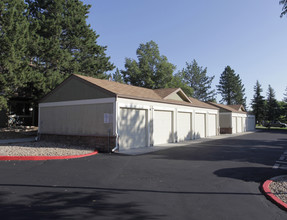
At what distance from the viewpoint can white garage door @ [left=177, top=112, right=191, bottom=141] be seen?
2036 cm

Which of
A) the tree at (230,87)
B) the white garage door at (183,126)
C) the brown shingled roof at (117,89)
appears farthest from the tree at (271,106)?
the brown shingled roof at (117,89)

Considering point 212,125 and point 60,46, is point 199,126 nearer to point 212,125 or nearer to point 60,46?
point 212,125

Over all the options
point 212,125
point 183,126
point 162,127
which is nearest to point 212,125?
point 212,125

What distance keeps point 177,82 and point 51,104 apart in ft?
107

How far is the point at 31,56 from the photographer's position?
2223 centimetres

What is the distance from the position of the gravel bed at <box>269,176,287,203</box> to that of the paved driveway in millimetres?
363

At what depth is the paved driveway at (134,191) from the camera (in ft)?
15.1

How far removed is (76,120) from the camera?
15469mm

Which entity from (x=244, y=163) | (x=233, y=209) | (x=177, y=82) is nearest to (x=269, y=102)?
(x=177, y=82)

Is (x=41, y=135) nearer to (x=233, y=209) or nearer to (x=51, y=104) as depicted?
(x=51, y=104)

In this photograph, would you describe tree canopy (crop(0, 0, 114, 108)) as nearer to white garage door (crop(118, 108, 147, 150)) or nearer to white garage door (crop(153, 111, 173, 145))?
white garage door (crop(118, 108, 147, 150))

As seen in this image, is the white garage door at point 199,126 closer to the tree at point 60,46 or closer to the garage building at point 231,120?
the garage building at point 231,120

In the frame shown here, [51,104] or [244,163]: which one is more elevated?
[51,104]

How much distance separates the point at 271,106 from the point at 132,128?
2235 inches
